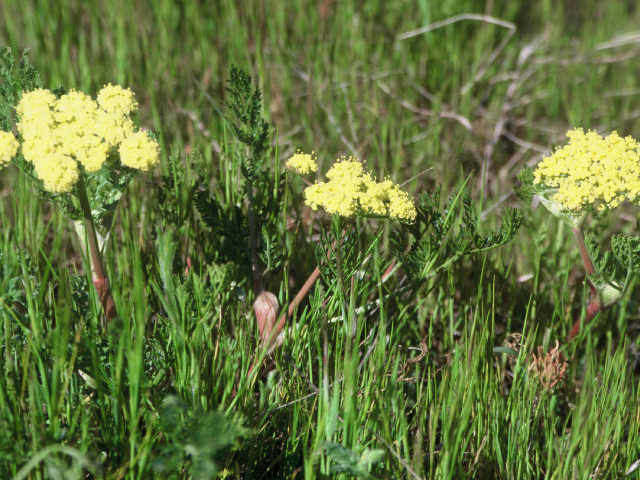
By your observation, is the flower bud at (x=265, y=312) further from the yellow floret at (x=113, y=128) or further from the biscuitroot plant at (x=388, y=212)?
the yellow floret at (x=113, y=128)

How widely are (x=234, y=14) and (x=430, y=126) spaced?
119 cm

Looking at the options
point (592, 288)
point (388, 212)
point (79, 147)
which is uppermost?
point (79, 147)

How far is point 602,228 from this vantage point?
2098mm

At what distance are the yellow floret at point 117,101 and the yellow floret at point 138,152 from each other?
6.0 inches

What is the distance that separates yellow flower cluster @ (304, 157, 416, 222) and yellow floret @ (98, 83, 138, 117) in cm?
48

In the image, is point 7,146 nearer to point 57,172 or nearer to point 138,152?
point 57,172

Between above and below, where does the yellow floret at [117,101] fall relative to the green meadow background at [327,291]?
above

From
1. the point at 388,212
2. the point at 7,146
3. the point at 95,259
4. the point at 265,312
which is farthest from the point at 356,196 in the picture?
the point at 7,146

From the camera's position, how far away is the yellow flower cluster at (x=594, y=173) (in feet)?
5.12

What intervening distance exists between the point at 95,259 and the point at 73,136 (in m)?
0.34

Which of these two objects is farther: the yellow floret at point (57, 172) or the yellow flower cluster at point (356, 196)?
the yellow flower cluster at point (356, 196)

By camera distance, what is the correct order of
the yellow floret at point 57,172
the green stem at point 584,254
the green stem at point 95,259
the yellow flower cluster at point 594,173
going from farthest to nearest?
1. the green stem at point 584,254
2. the yellow flower cluster at point 594,173
3. the green stem at point 95,259
4. the yellow floret at point 57,172

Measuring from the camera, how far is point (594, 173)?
1.59m

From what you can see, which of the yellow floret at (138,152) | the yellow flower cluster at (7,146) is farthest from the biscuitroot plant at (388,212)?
the yellow flower cluster at (7,146)
